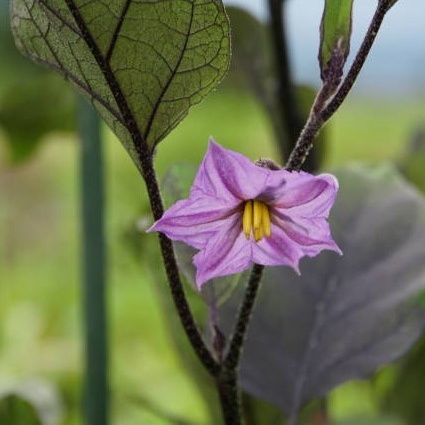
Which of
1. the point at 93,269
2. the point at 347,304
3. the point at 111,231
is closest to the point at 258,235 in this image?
the point at 347,304

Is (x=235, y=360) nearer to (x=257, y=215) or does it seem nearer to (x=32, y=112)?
(x=257, y=215)

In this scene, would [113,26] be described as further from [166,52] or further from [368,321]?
[368,321]

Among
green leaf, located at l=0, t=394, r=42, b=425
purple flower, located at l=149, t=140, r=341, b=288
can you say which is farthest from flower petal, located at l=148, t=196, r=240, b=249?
green leaf, located at l=0, t=394, r=42, b=425

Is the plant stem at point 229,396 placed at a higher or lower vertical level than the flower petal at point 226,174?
lower

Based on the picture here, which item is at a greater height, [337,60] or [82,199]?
[337,60]

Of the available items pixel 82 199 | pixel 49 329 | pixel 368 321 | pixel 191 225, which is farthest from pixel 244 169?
pixel 49 329

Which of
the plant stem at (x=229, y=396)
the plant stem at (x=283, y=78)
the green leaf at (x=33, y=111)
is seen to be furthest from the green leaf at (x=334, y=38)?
the green leaf at (x=33, y=111)

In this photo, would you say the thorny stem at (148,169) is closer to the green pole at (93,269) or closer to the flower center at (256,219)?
the flower center at (256,219)
